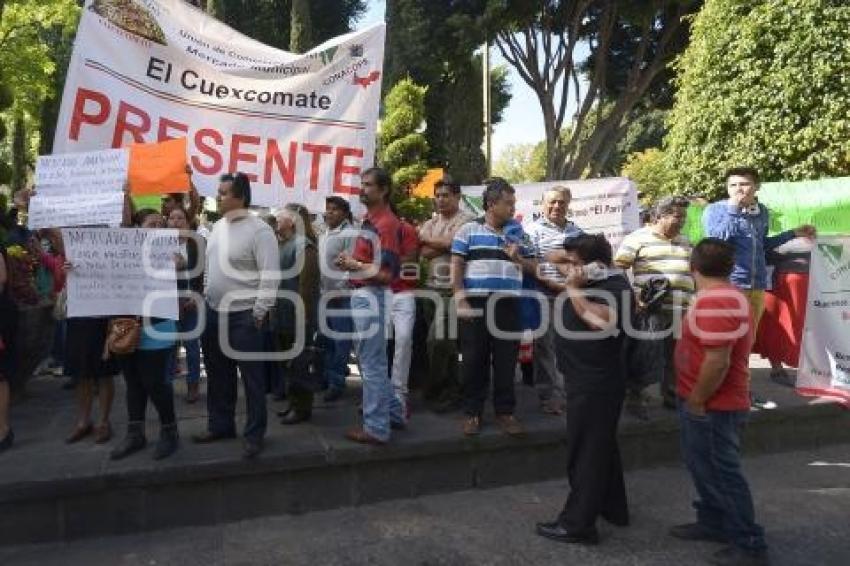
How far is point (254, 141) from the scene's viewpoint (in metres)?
5.09

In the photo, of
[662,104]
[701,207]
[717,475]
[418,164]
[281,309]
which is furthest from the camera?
[662,104]

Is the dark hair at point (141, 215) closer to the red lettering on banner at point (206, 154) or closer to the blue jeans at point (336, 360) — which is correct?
the red lettering on banner at point (206, 154)

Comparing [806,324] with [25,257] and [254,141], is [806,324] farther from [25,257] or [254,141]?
Answer: [25,257]

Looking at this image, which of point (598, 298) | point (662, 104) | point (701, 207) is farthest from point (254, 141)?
point (662, 104)

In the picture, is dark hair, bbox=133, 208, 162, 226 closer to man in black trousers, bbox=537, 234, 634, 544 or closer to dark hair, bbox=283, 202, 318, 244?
dark hair, bbox=283, 202, 318, 244

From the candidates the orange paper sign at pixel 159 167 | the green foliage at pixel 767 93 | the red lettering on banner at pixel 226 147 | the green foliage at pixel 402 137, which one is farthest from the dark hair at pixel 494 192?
the green foliage at pixel 402 137

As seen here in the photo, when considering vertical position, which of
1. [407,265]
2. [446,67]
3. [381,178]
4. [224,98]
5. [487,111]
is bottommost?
[407,265]

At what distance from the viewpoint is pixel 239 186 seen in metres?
4.45

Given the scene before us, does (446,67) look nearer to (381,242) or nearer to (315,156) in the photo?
(315,156)

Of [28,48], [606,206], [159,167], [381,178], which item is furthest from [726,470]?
[28,48]

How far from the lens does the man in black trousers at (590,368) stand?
3771mm

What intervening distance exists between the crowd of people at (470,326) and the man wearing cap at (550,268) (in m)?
0.01

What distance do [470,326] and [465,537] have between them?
127 centimetres

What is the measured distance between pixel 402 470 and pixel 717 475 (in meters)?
1.86
